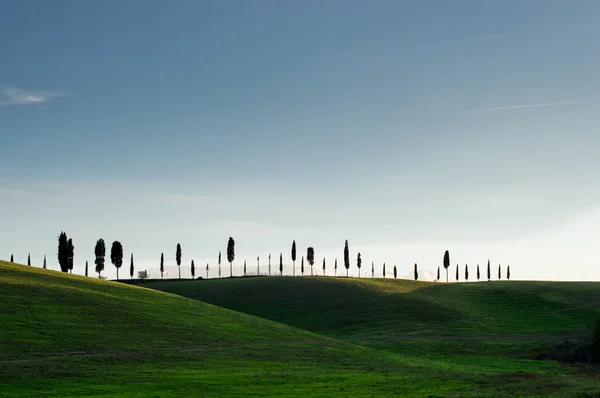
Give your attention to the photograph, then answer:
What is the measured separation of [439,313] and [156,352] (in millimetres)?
64655

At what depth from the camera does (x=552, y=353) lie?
6750cm

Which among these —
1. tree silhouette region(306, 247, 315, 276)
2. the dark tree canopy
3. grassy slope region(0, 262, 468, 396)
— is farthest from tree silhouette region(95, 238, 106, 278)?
grassy slope region(0, 262, 468, 396)

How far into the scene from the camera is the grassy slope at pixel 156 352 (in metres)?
41.0

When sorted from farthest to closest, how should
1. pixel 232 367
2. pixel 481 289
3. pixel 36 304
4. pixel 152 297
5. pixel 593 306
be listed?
pixel 481 289
pixel 593 306
pixel 152 297
pixel 36 304
pixel 232 367

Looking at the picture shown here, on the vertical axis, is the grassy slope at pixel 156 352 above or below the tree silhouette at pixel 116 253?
below

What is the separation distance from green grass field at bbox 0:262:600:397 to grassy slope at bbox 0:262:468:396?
0.12 meters

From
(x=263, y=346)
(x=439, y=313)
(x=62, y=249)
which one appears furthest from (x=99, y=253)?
(x=263, y=346)

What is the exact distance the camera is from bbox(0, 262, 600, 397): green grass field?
1638 inches

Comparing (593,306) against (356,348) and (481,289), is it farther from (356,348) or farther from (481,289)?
(356,348)

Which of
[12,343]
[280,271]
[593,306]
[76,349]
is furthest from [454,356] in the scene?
[280,271]

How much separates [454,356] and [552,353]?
36.2 ft

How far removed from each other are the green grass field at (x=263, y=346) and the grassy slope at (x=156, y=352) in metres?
0.12

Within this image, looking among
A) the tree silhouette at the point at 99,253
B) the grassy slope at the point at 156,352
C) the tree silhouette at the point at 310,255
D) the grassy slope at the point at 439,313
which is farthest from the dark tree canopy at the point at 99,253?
the grassy slope at the point at 156,352

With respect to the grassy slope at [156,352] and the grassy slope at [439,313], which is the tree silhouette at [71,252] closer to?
the grassy slope at [439,313]
